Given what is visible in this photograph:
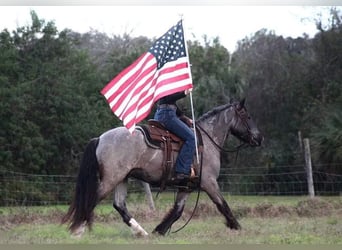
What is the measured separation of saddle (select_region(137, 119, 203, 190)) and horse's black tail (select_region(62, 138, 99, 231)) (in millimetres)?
814

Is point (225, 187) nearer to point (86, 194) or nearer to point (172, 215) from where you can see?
point (172, 215)

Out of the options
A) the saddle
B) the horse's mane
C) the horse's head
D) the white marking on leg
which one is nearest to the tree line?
the horse's head

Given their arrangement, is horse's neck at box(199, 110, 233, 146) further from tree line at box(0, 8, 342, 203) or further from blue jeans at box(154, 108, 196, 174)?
tree line at box(0, 8, 342, 203)

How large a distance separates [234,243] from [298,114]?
65.5ft

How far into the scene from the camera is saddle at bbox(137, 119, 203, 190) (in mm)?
9961

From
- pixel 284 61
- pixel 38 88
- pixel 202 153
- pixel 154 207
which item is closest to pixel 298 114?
pixel 284 61

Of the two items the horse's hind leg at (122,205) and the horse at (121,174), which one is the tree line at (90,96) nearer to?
the horse at (121,174)

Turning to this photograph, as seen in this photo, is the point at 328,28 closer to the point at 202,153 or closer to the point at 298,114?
the point at 298,114

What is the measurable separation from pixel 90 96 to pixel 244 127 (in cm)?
1776

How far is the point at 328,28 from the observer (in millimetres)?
27875

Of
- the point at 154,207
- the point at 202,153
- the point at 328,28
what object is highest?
the point at 328,28

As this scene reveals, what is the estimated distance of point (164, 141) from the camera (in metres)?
10.0

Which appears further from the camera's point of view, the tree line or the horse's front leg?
the tree line

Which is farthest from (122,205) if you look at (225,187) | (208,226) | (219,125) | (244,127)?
(225,187)
